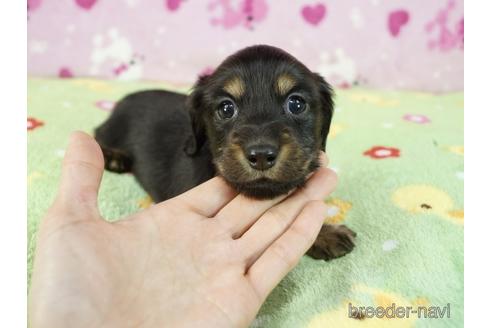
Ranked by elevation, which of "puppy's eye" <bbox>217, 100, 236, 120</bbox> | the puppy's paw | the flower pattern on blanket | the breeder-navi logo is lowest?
the breeder-navi logo

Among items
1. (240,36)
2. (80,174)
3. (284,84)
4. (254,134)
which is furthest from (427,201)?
(240,36)

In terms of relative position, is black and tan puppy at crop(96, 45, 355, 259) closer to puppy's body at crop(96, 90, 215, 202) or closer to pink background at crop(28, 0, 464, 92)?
puppy's body at crop(96, 90, 215, 202)

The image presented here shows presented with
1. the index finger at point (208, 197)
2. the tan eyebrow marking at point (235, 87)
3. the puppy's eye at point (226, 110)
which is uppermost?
the tan eyebrow marking at point (235, 87)

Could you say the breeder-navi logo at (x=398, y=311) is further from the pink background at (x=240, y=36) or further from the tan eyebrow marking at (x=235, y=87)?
the pink background at (x=240, y=36)

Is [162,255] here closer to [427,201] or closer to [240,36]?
[427,201]

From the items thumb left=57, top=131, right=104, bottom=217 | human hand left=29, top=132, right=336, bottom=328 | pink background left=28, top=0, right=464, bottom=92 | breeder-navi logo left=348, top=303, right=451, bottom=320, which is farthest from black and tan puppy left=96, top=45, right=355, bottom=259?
pink background left=28, top=0, right=464, bottom=92

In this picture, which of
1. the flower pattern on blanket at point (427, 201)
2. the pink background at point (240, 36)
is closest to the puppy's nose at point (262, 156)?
the flower pattern on blanket at point (427, 201)
